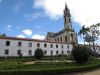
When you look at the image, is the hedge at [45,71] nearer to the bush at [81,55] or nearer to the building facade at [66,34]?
the bush at [81,55]

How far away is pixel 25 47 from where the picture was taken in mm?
57531

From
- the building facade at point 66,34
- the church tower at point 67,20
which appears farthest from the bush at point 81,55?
the church tower at point 67,20

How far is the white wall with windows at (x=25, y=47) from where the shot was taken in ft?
174

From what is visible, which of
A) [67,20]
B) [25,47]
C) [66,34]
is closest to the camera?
[25,47]

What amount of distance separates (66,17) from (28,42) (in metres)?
44.6

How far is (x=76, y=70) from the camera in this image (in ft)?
87.9

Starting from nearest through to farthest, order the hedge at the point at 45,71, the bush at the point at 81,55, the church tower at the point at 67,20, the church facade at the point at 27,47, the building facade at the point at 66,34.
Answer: the hedge at the point at 45,71 < the bush at the point at 81,55 < the church facade at the point at 27,47 < the building facade at the point at 66,34 < the church tower at the point at 67,20

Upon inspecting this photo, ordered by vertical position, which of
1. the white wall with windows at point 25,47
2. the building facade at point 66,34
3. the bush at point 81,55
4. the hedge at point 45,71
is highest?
the building facade at point 66,34

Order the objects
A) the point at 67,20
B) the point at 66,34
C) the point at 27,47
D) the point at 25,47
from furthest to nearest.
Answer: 1. the point at 67,20
2. the point at 66,34
3. the point at 27,47
4. the point at 25,47

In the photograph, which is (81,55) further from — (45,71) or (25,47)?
(25,47)

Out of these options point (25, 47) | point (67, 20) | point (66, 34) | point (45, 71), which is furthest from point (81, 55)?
point (67, 20)

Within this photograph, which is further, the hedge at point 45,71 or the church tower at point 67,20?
the church tower at point 67,20

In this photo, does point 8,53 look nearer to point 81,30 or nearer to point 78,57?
point 78,57

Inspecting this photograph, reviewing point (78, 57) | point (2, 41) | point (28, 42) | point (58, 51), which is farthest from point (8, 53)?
point (78, 57)
